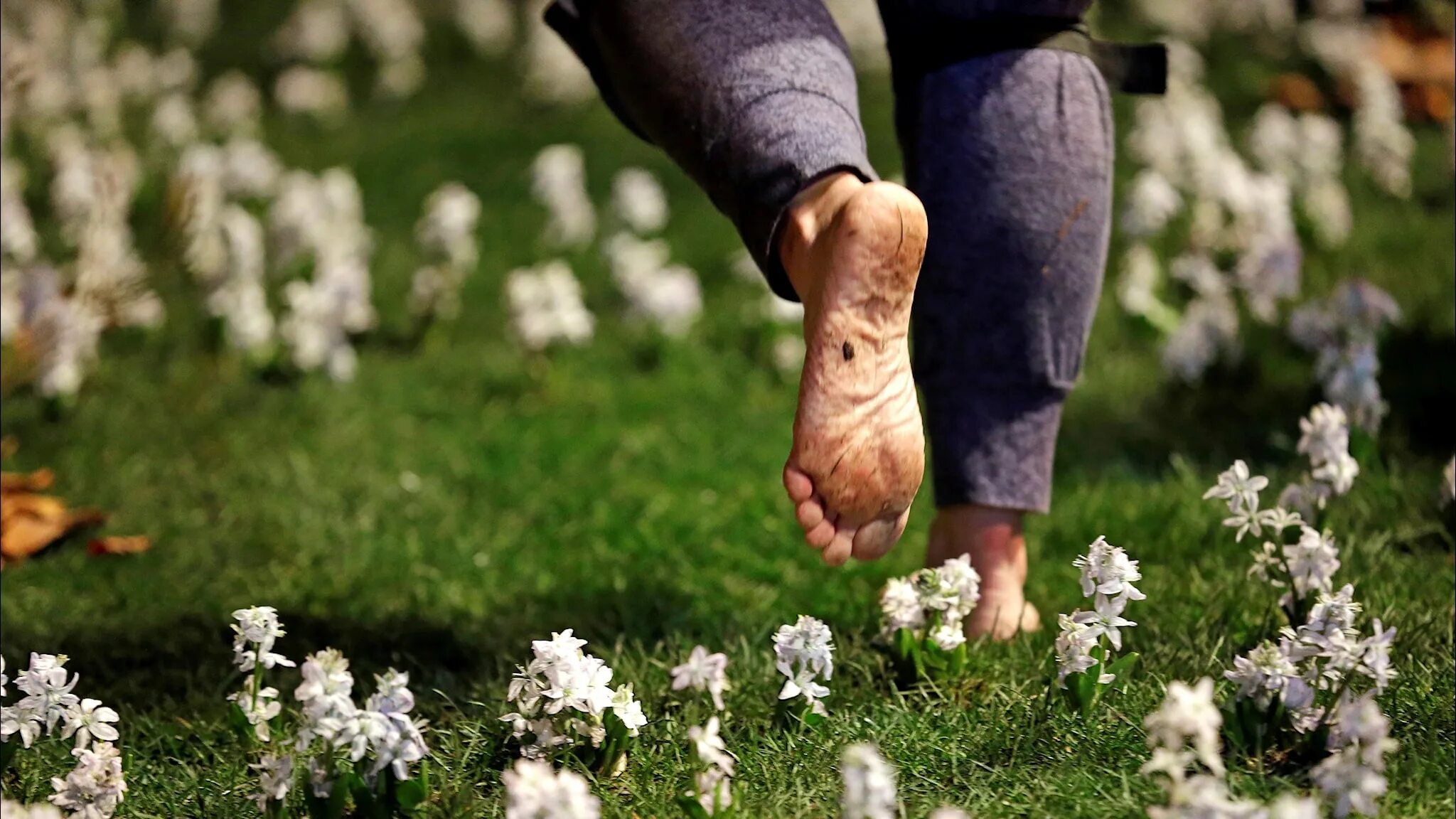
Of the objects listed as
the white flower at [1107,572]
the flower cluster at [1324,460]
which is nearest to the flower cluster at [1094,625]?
the white flower at [1107,572]

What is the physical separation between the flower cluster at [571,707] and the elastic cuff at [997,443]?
62cm

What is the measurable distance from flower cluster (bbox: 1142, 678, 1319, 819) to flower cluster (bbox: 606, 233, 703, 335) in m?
2.58

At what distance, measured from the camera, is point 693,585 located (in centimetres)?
231

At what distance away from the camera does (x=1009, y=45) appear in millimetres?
1929

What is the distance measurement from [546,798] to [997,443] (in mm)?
922

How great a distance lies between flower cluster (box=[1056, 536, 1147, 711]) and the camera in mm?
1551

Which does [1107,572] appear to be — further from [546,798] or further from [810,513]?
[546,798]

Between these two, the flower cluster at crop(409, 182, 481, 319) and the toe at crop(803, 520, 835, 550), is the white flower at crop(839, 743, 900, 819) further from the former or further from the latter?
the flower cluster at crop(409, 182, 481, 319)

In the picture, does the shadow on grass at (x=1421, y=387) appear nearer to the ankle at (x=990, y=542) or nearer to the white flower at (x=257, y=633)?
the ankle at (x=990, y=542)

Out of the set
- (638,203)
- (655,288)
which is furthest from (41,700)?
(638,203)

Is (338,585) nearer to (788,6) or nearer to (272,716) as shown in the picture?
(272,716)

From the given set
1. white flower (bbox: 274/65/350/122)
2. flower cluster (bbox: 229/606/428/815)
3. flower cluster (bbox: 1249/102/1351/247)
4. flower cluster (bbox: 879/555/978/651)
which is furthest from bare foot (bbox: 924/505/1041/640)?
white flower (bbox: 274/65/350/122)

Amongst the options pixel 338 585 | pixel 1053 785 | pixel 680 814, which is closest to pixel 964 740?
pixel 1053 785

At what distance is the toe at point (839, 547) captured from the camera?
5.28 feet
